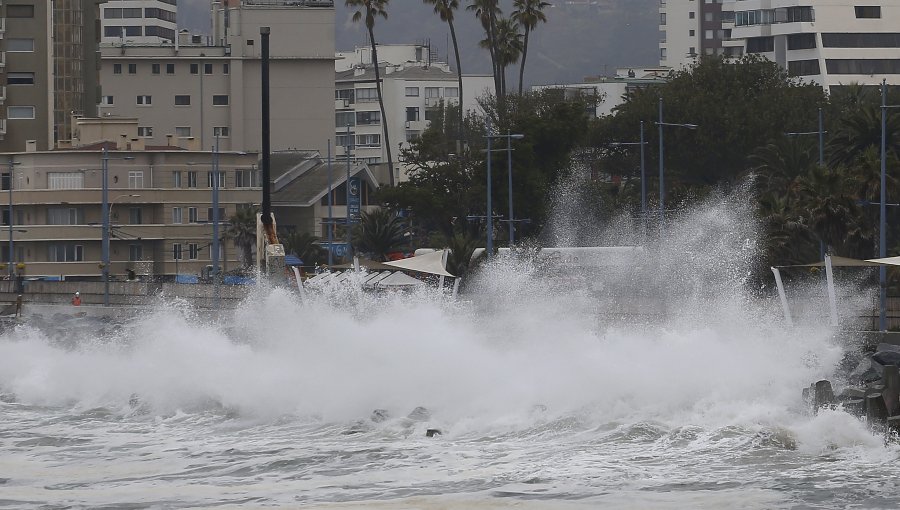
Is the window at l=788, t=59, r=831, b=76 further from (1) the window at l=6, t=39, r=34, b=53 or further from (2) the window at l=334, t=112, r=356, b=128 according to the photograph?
(1) the window at l=6, t=39, r=34, b=53

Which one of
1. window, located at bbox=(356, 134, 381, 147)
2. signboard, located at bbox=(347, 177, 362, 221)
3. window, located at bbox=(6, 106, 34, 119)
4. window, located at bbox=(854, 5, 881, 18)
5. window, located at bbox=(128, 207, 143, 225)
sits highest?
window, located at bbox=(854, 5, 881, 18)

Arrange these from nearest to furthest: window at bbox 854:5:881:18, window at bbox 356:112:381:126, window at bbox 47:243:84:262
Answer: window at bbox 47:243:84:262
window at bbox 854:5:881:18
window at bbox 356:112:381:126

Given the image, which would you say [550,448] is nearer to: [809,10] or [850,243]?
[850,243]

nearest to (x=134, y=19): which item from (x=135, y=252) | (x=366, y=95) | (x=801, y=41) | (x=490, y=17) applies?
(x=366, y=95)

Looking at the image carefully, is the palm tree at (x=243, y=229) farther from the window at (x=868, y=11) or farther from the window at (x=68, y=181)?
the window at (x=868, y=11)

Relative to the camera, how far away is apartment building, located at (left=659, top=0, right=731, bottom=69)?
188 metres

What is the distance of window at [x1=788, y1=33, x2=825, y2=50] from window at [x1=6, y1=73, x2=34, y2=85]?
191 feet

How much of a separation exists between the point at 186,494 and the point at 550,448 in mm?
6886

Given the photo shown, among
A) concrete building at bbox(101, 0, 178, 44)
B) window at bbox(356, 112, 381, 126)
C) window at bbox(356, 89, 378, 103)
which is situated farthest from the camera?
concrete building at bbox(101, 0, 178, 44)

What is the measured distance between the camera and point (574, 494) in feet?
82.2

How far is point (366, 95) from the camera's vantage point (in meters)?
162

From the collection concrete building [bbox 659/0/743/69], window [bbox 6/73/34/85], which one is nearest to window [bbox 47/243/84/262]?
window [bbox 6/73/34/85]

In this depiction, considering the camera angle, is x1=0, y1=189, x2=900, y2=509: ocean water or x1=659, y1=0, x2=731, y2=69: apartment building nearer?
x1=0, y1=189, x2=900, y2=509: ocean water

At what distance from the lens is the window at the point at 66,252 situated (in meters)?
88.2
